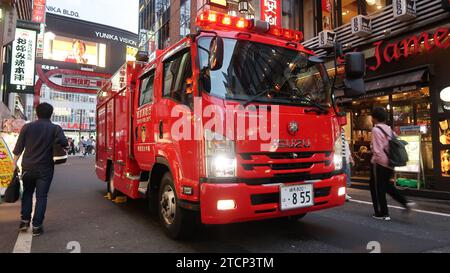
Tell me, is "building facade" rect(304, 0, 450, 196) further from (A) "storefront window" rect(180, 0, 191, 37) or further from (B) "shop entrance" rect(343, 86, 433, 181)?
(A) "storefront window" rect(180, 0, 191, 37)

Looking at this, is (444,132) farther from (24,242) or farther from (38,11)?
(38,11)

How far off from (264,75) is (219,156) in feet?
4.13

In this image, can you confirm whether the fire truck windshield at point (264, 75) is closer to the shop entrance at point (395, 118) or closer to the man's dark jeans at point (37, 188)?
the man's dark jeans at point (37, 188)

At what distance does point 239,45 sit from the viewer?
441 centimetres

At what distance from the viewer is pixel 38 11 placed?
89.5 ft

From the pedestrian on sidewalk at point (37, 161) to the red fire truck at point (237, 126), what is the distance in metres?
1.37

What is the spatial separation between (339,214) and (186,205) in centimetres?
338

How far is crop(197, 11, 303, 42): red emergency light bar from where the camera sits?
463cm

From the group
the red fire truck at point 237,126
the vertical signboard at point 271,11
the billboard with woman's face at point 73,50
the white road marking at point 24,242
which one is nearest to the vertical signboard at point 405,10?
the vertical signboard at point 271,11

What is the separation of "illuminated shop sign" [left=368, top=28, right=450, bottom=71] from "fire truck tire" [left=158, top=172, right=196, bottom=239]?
7.98m

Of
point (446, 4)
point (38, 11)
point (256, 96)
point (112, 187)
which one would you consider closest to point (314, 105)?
point (256, 96)

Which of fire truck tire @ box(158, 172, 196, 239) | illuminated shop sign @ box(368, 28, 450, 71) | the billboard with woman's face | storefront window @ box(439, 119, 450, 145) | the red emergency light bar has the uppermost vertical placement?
the billboard with woman's face

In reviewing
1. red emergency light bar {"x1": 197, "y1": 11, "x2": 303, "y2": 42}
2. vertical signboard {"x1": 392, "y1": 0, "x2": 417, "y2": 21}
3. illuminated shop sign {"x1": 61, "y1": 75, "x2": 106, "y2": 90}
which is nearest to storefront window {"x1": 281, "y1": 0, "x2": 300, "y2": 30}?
vertical signboard {"x1": 392, "y1": 0, "x2": 417, "y2": 21}

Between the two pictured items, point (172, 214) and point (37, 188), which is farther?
point (37, 188)
